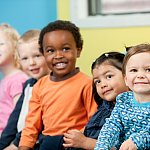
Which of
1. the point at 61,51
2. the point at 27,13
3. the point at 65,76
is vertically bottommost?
the point at 65,76

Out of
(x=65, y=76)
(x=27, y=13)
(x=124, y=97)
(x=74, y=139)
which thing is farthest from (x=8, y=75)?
(x=124, y=97)

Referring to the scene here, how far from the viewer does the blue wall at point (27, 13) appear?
2932 millimetres

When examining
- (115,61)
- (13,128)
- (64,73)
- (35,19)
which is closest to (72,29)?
(64,73)

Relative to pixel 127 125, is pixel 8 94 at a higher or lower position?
lower

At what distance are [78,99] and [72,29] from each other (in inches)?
13.5

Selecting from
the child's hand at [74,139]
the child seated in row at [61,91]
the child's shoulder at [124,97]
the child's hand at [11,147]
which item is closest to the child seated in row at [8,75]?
the child's hand at [11,147]

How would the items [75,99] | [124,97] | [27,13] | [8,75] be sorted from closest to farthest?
[124,97], [75,99], [8,75], [27,13]

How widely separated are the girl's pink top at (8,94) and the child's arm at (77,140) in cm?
76

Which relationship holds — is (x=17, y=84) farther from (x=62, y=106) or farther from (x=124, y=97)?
(x=124, y=97)

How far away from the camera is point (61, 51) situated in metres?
2.06

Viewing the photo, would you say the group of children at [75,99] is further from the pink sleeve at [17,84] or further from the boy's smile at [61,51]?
the pink sleeve at [17,84]

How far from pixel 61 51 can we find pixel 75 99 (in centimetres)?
23

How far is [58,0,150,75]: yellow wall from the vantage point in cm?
250

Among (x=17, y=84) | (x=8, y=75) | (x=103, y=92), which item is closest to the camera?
(x=103, y=92)
